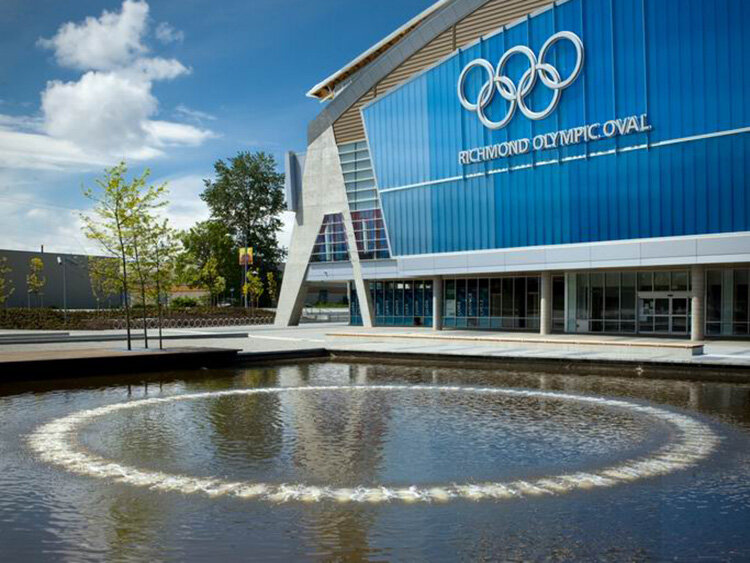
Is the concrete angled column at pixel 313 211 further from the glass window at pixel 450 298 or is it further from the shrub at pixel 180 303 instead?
the shrub at pixel 180 303

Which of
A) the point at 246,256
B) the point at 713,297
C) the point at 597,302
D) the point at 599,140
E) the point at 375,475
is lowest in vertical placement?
the point at 375,475

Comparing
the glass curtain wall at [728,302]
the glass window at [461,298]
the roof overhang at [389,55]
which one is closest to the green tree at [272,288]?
the roof overhang at [389,55]

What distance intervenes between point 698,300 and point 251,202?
6664 centimetres

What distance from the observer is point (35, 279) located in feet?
212

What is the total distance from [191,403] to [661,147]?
25.5 metres

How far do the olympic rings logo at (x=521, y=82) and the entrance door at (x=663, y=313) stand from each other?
1152cm

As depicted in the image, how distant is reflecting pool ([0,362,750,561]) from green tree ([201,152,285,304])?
7254 cm

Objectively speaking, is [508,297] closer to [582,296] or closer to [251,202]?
[582,296]

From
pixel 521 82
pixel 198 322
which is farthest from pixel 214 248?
pixel 521 82

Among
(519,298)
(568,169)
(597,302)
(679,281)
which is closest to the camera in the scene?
(568,169)

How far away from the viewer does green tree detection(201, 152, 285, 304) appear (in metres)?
90.0

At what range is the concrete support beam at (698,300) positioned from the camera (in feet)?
107

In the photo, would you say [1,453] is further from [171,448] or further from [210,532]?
[210,532]

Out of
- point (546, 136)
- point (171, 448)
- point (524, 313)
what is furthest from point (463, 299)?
point (171, 448)
